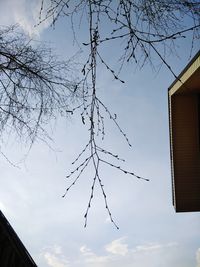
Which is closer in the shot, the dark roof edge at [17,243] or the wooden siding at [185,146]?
the dark roof edge at [17,243]

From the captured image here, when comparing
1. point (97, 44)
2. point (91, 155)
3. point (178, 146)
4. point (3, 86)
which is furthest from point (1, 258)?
point (178, 146)

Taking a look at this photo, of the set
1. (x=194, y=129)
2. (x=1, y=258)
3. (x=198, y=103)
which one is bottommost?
(x=1, y=258)

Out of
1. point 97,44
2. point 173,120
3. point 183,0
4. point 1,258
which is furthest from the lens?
point 173,120

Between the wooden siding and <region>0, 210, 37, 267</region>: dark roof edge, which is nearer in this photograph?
<region>0, 210, 37, 267</region>: dark roof edge

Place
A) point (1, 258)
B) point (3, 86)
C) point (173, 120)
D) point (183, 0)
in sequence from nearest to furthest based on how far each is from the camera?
1. point (183, 0)
2. point (3, 86)
3. point (1, 258)
4. point (173, 120)

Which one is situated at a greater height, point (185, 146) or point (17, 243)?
point (185, 146)

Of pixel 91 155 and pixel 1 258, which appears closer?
pixel 91 155

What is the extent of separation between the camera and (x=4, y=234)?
6.73m

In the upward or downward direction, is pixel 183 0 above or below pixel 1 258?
above

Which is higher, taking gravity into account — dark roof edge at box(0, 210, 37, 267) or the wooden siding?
the wooden siding

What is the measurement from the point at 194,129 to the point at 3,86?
775 centimetres

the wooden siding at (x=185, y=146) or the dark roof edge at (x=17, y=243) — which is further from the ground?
the wooden siding at (x=185, y=146)

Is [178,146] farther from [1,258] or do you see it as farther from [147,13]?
[147,13]

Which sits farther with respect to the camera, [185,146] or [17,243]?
[185,146]
